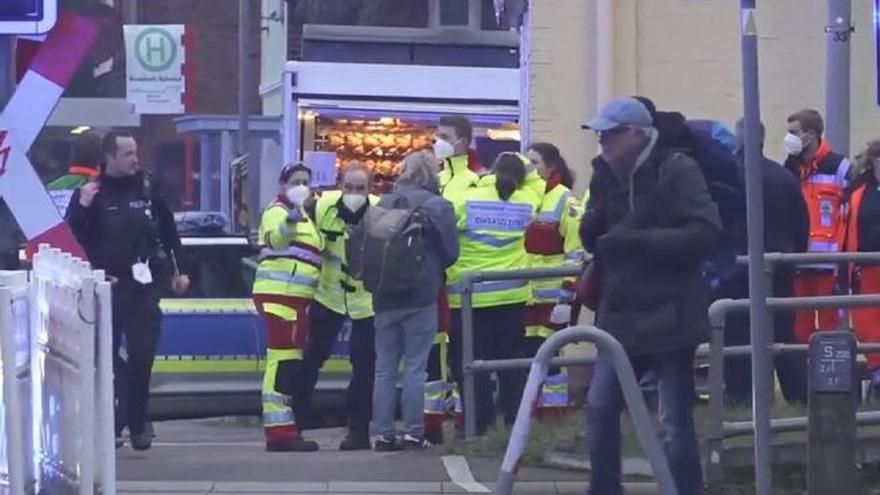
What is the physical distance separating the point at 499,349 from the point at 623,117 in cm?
371

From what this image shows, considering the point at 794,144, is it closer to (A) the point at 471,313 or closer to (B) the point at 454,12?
(A) the point at 471,313

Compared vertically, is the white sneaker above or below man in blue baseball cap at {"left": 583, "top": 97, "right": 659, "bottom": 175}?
below

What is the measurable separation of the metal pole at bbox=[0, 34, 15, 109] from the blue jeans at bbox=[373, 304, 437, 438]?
4534 millimetres

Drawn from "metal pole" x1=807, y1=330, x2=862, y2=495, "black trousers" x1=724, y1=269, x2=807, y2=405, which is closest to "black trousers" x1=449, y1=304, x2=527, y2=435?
"black trousers" x1=724, y1=269, x2=807, y2=405

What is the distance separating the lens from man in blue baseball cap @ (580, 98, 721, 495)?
814 cm

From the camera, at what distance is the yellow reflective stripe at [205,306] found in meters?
14.0

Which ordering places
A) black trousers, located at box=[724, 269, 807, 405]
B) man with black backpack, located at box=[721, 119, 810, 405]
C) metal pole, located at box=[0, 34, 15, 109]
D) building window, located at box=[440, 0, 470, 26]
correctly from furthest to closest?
building window, located at box=[440, 0, 470, 26]
man with black backpack, located at box=[721, 119, 810, 405]
black trousers, located at box=[724, 269, 807, 405]
metal pole, located at box=[0, 34, 15, 109]

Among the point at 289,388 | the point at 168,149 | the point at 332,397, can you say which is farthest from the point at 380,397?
the point at 168,149

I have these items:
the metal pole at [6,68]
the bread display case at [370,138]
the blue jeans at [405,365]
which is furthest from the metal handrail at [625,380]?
the bread display case at [370,138]

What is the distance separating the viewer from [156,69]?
2541 centimetres

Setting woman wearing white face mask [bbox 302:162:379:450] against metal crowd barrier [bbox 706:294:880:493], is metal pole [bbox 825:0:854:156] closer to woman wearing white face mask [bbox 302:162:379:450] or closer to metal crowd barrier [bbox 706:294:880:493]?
woman wearing white face mask [bbox 302:162:379:450]

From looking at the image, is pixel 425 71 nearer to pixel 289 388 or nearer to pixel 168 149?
pixel 289 388

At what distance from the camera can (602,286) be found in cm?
842

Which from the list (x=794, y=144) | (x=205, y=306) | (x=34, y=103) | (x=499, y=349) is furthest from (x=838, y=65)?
(x=34, y=103)
